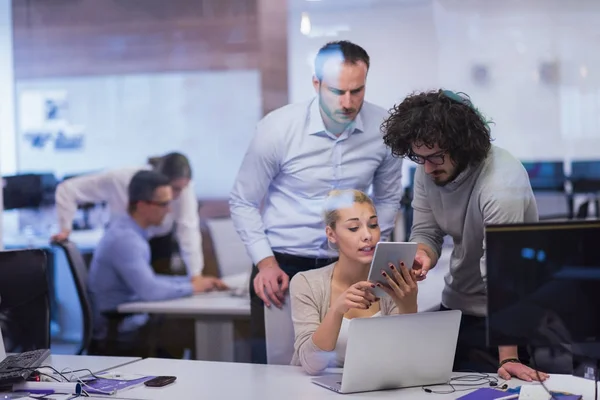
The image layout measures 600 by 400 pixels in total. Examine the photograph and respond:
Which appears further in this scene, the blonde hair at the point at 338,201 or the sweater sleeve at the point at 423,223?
the blonde hair at the point at 338,201

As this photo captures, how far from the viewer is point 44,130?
16.6 feet

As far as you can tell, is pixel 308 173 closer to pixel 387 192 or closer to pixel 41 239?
pixel 387 192

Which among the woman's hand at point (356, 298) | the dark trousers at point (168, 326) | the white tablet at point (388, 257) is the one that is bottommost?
the dark trousers at point (168, 326)

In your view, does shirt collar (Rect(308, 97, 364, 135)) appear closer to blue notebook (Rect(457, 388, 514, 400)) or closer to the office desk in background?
the office desk in background

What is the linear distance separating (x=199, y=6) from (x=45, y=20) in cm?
105

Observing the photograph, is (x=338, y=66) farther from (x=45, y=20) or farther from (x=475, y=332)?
(x=45, y=20)

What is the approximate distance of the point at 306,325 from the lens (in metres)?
2.76

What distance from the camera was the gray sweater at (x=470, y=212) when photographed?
2.81 metres

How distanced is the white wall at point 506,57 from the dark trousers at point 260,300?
2.71 ft

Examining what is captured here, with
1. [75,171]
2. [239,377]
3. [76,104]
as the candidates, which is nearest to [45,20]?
[76,104]

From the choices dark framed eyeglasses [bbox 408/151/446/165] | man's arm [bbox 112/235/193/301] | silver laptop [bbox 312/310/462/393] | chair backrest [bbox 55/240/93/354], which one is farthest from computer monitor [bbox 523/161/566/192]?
chair backrest [bbox 55/240/93/354]

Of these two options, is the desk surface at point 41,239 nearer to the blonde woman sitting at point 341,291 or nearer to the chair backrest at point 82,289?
the chair backrest at point 82,289

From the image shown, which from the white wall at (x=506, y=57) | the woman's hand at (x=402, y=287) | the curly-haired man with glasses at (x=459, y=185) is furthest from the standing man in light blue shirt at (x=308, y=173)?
the woman's hand at (x=402, y=287)

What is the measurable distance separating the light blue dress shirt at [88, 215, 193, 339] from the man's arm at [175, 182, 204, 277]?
11 centimetres
